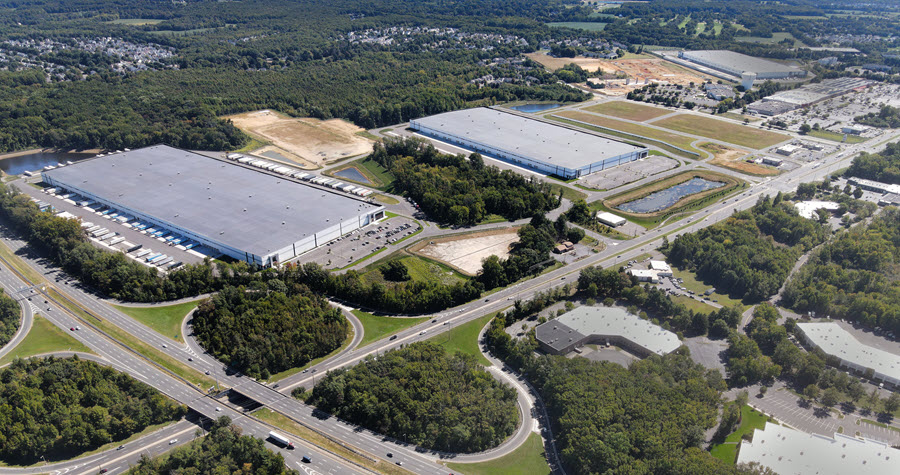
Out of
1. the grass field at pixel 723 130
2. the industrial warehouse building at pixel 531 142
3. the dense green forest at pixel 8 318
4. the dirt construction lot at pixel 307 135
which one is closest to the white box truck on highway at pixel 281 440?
the dense green forest at pixel 8 318

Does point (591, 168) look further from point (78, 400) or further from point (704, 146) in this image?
point (78, 400)

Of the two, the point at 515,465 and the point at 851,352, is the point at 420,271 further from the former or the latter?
the point at 851,352

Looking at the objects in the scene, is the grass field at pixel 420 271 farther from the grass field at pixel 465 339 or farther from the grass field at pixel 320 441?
the grass field at pixel 320 441

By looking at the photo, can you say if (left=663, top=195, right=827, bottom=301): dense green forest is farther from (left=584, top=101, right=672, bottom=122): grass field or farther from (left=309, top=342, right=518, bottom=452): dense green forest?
(left=584, top=101, right=672, bottom=122): grass field

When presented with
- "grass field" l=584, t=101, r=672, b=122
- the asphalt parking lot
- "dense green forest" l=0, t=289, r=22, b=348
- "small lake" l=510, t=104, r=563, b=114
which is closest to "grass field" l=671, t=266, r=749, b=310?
the asphalt parking lot

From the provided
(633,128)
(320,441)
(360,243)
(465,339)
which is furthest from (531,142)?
(320,441)
